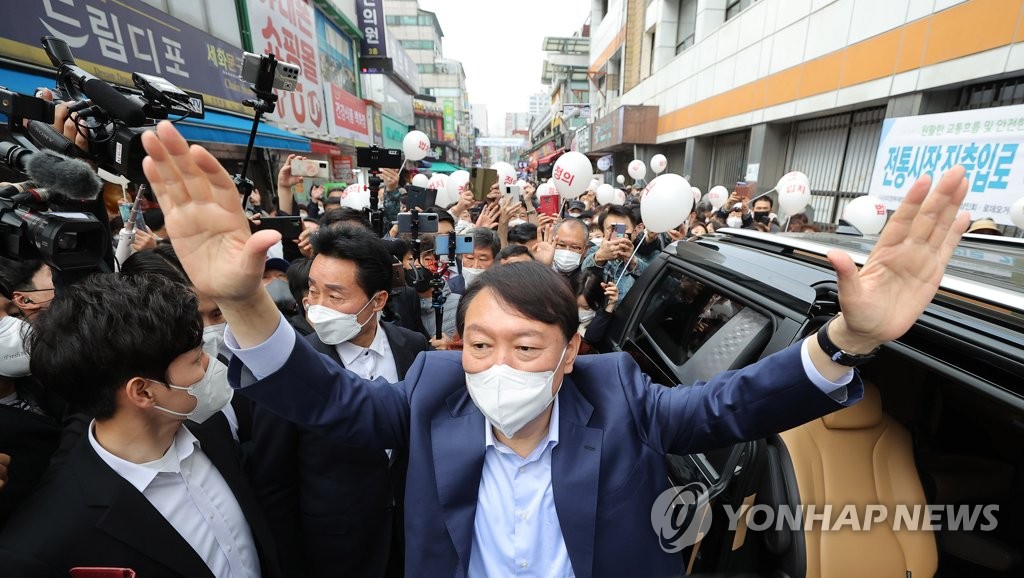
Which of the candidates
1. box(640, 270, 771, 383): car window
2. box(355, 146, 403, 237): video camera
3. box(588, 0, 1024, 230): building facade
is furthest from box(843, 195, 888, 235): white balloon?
box(355, 146, 403, 237): video camera

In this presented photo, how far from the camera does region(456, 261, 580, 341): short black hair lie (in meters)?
1.14

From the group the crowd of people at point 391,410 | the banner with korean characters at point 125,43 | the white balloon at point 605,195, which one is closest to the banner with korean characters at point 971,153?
the crowd of people at point 391,410

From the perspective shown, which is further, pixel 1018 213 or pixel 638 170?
pixel 638 170

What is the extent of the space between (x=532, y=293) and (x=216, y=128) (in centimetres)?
780

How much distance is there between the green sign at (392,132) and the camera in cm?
2279

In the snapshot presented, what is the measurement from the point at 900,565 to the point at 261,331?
7.38ft

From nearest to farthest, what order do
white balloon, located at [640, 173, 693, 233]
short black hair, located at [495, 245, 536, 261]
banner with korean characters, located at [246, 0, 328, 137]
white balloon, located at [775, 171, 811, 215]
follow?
short black hair, located at [495, 245, 536, 261], white balloon, located at [640, 173, 693, 233], white balloon, located at [775, 171, 811, 215], banner with korean characters, located at [246, 0, 328, 137]

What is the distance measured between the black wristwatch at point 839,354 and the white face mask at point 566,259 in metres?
2.66

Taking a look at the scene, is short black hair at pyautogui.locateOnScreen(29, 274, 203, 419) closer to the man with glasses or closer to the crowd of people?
the crowd of people

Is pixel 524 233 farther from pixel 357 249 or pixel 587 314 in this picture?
pixel 357 249

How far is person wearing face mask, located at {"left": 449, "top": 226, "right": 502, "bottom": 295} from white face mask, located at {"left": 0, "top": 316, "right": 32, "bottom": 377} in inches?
91.1

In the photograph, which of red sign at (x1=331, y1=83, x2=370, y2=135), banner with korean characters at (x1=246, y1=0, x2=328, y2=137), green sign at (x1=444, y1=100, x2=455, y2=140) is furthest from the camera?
green sign at (x1=444, y1=100, x2=455, y2=140)

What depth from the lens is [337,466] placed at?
174cm

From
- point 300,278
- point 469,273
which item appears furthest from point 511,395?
point 469,273
